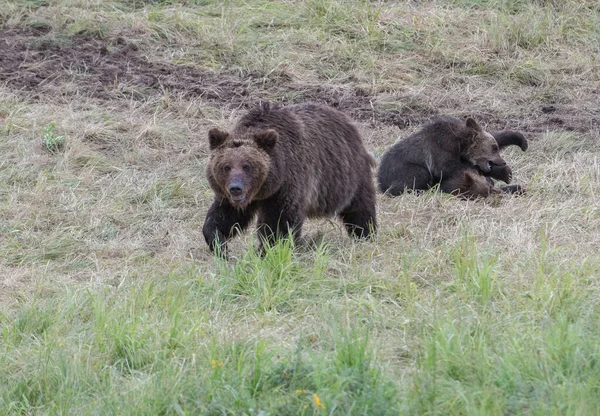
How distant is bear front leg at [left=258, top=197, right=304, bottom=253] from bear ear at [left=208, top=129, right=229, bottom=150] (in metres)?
0.51

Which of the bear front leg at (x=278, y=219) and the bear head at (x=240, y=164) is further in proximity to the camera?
the bear front leg at (x=278, y=219)

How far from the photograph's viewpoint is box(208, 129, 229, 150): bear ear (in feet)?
22.0

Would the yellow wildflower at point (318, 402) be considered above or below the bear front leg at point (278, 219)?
above

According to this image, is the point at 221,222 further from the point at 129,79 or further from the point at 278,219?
the point at 129,79

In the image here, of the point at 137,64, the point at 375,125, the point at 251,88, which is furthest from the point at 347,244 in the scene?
the point at 137,64

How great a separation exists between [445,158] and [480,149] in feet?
1.12

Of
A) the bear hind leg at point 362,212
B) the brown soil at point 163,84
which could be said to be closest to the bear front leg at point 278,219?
the bear hind leg at point 362,212

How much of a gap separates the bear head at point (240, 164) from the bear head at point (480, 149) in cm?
289

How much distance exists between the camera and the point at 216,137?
6.74 m

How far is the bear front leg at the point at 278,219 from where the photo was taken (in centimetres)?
674

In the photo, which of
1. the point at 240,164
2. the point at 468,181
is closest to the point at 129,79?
the point at 468,181

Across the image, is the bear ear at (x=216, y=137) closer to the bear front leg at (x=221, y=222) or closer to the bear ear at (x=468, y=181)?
the bear front leg at (x=221, y=222)

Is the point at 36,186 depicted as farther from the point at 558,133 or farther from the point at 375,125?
the point at 558,133

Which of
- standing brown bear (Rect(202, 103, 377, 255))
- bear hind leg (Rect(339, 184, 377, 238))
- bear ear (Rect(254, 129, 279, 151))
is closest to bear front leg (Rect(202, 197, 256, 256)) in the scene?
standing brown bear (Rect(202, 103, 377, 255))
